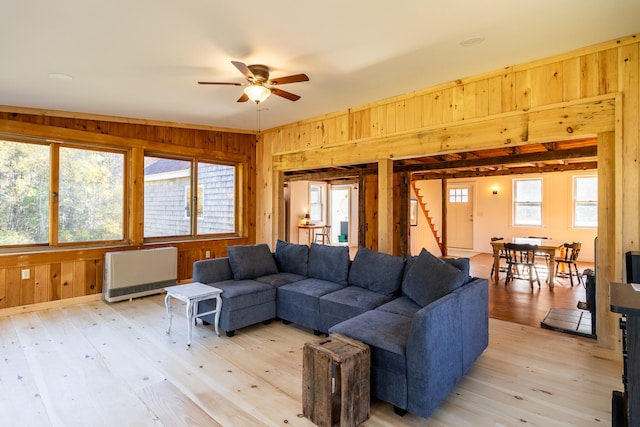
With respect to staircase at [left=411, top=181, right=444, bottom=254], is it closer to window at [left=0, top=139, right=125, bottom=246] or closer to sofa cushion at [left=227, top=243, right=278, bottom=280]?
sofa cushion at [left=227, top=243, right=278, bottom=280]

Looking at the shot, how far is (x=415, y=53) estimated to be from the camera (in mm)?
3061

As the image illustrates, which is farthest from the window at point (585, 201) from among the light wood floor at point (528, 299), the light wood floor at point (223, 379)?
the light wood floor at point (223, 379)

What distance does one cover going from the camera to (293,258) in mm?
4457

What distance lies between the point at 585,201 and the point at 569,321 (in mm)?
6290

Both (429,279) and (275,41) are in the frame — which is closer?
(275,41)

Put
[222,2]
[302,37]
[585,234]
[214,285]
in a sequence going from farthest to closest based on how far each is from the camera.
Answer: [585,234] < [214,285] < [302,37] < [222,2]

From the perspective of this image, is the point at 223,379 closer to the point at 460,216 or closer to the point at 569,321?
the point at 569,321

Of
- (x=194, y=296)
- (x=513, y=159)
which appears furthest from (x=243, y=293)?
(x=513, y=159)

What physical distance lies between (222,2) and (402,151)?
112 inches

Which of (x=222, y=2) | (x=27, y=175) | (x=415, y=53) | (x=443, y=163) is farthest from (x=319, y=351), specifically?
(x=443, y=163)

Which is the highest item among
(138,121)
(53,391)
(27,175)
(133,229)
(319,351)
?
(138,121)

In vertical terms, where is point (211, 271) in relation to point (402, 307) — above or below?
above

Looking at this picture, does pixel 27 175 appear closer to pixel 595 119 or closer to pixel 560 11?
pixel 560 11

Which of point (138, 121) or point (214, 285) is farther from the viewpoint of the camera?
point (138, 121)
